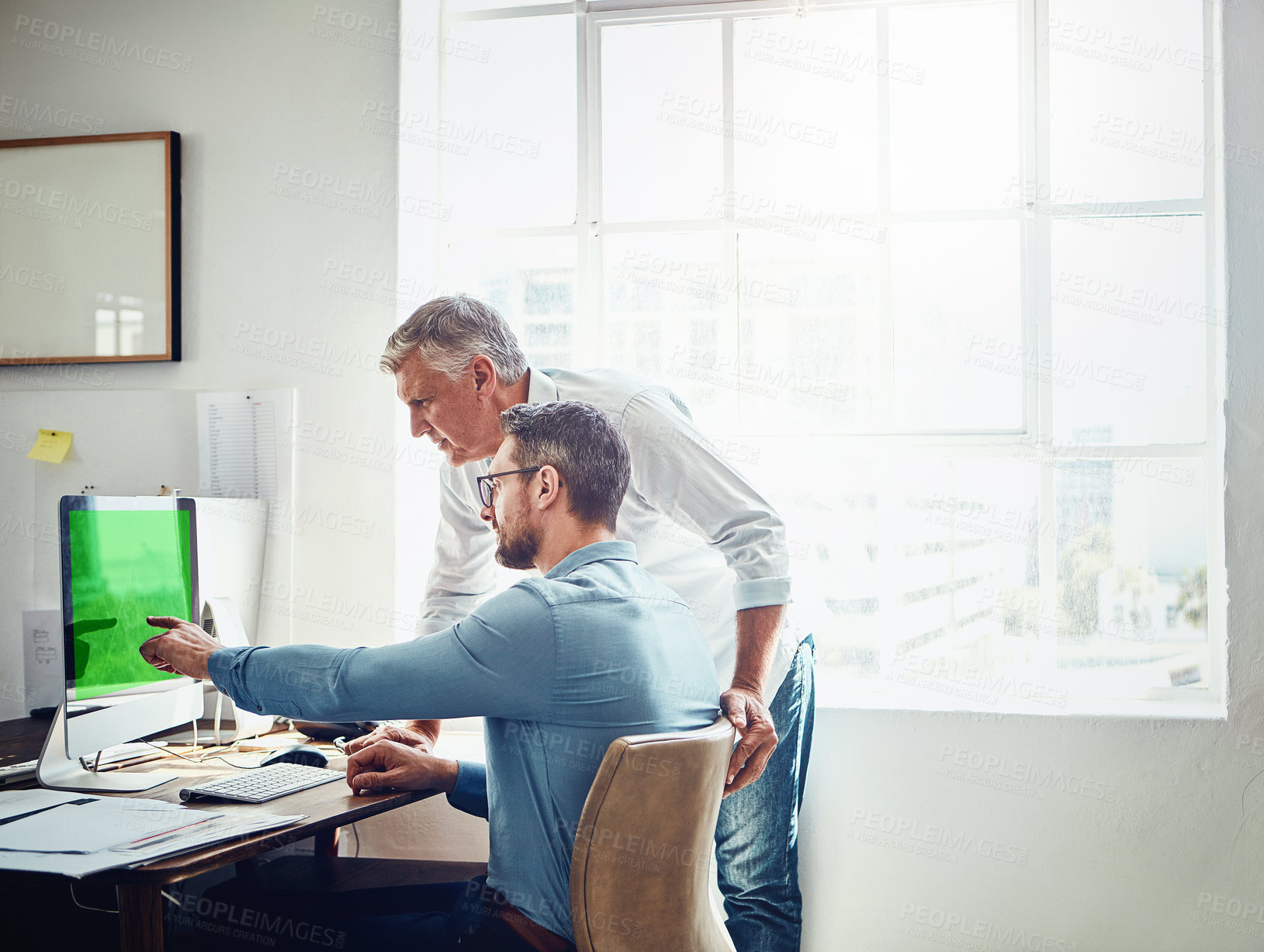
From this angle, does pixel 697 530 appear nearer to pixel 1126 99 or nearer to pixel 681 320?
pixel 681 320

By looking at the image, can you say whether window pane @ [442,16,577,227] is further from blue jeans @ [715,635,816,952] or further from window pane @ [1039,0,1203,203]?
blue jeans @ [715,635,816,952]

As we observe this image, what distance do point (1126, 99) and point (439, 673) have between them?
2.27 metres

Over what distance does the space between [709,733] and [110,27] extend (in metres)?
2.63

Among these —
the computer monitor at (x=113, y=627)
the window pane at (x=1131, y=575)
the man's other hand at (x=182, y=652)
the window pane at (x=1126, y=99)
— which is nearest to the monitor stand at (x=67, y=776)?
the computer monitor at (x=113, y=627)

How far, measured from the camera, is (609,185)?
265cm

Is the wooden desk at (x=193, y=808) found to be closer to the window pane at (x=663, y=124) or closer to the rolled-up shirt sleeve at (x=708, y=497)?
the rolled-up shirt sleeve at (x=708, y=497)

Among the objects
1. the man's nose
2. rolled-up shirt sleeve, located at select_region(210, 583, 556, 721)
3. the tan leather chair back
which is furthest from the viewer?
the man's nose

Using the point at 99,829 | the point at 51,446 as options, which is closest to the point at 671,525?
the point at 99,829

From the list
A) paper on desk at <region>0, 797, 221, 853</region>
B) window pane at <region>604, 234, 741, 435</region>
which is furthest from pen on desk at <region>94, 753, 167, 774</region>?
window pane at <region>604, 234, 741, 435</region>

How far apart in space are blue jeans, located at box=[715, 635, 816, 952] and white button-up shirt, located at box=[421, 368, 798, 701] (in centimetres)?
10

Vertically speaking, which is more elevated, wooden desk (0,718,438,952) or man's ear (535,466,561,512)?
man's ear (535,466,561,512)

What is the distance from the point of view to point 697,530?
193cm

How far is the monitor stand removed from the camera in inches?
68.4

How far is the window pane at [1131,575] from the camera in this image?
240 cm
